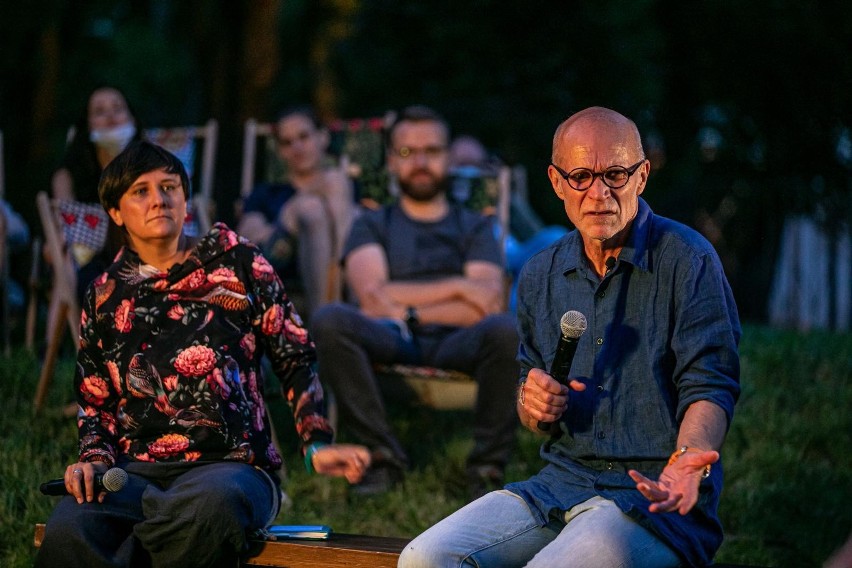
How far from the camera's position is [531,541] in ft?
10.9

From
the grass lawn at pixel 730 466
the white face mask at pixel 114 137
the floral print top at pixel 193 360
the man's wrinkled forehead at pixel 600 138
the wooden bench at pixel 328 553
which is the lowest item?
the grass lawn at pixel 730 466

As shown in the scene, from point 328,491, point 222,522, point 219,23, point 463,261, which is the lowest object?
point 328,491

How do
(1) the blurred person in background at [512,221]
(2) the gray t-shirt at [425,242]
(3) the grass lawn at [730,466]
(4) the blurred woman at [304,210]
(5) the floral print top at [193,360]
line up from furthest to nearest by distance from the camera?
1. (1) the blurred person in background at [512,221]
2. (4) the blurred woman at [304,210]
3. (2) the gray t-shirt at [425,242]
4. (3) the grass lawn at [730,466]
5. (5) the floral print top at [193,360]

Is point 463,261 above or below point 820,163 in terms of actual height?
below

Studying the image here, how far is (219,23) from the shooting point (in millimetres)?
14375

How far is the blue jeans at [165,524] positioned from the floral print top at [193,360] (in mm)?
139

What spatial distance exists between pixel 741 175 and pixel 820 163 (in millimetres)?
995

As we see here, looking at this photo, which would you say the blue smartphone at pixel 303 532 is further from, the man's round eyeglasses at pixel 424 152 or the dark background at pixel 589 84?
the dark background at pixel 589 84

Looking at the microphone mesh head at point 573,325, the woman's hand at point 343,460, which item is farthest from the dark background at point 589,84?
the microphone mesh head at point 573,325

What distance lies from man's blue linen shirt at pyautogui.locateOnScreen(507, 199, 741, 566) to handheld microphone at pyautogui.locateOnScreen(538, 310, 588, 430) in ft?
0.64

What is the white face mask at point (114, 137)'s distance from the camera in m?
6.60

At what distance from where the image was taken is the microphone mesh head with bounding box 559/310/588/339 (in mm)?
3080

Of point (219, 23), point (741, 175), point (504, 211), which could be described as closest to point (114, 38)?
point (219, 23)

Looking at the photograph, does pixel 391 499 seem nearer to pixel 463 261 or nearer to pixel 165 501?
pixel 463 261
